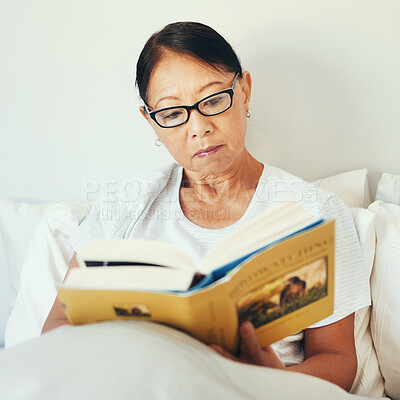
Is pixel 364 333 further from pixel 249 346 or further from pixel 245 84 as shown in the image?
pixel 245 84

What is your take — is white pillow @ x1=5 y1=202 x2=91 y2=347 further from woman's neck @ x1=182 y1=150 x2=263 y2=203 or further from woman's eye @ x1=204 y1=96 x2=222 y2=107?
woman's eye @ x1=204 y1=96 x2=222 y2=107

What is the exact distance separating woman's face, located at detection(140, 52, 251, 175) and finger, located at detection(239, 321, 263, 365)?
0.55 metres

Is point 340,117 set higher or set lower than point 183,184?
higher

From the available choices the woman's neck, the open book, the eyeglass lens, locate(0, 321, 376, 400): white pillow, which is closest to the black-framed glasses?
the eyeglass lens

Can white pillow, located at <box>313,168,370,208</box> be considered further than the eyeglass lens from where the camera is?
Yes

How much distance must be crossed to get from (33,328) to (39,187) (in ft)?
1.92

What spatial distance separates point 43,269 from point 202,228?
553 millimetres

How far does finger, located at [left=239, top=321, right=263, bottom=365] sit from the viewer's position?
764mm

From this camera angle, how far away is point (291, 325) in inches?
32.4

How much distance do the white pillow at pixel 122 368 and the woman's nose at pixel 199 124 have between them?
577 mm

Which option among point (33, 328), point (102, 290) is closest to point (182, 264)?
point (102, 290)

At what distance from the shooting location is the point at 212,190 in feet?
4.44

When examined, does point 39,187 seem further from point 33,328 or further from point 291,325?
point 291,325

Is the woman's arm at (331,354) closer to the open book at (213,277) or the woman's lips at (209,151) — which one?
the open book at (213,277)
